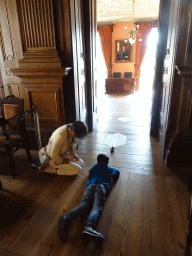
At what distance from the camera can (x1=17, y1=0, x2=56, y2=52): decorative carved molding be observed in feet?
8.38

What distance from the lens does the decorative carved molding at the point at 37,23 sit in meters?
2.55

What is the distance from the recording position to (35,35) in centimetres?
271

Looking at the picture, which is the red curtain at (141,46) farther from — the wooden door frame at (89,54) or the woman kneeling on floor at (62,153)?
the woman kneeling on floor at (62,153)

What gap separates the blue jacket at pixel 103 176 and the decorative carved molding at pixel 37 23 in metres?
1.90

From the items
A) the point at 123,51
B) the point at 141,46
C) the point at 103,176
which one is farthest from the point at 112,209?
the point at 141,46

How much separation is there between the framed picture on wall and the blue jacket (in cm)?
783

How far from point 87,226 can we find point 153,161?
5.06 ft

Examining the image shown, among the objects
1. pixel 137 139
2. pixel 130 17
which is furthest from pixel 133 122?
pixel 130 17

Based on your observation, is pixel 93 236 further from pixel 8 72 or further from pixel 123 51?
pixel 123 51

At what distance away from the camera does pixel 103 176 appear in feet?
6.51

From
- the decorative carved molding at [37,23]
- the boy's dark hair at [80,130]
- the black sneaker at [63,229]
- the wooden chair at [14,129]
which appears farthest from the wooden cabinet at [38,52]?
the black sneaker at [63,229]

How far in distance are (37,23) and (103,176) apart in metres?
2.37

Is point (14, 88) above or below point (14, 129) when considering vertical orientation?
above

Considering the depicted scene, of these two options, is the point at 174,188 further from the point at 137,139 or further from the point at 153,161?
the point at 137,139
